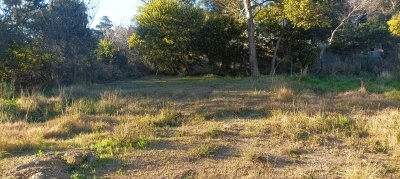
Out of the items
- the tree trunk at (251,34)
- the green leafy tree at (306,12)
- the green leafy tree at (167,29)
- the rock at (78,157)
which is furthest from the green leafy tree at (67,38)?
the rock at (78,157)

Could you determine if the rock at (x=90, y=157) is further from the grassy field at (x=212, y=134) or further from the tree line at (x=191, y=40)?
the tree line at (x=191, y=40)

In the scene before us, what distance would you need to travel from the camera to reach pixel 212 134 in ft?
21.2

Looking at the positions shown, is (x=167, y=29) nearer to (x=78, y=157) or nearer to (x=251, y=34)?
(x=251, y=34)

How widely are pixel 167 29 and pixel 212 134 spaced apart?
32.0 ft

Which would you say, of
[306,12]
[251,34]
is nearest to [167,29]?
[251,34]

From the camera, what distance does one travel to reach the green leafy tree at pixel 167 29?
50.6 ft

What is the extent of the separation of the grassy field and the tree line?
9.16ft

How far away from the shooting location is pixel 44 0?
43.8 feet

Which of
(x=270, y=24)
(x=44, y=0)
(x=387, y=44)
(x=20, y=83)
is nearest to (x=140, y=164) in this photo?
(x=20, y=83)

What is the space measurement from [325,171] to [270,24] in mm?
11923

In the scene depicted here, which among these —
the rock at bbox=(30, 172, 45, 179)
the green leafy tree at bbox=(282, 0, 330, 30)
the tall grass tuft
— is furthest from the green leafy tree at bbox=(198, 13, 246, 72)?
the rock at bbox=(30, 172, 45, 179)

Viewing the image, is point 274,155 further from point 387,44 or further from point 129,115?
point 387,44

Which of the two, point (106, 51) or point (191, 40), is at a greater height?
point (191, 40)

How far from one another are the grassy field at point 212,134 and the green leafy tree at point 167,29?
5.65 meters
